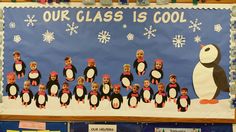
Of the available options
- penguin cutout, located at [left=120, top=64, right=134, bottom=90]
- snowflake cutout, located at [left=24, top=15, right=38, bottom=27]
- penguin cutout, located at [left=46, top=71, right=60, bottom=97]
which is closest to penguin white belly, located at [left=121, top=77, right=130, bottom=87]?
penguin cutout, located at [left=120, top=64, right=134, bottom=90]

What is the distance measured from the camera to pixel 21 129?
1840mm

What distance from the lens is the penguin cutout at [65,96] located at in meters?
1.81

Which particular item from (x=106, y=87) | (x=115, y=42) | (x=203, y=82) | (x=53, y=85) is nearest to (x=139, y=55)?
(x=115, y=42)

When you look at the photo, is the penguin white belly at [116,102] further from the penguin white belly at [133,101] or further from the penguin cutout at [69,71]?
the penguin cutout at [69,71]

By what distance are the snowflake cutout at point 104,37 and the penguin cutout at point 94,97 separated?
9.3 inches

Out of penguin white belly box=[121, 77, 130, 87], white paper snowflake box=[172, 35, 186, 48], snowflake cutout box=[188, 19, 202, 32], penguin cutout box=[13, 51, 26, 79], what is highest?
snowflake cutout box=[188, 19, 202, 32]

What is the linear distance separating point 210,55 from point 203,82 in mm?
151

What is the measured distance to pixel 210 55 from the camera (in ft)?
5.82

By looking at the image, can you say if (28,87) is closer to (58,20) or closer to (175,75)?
(58,20)

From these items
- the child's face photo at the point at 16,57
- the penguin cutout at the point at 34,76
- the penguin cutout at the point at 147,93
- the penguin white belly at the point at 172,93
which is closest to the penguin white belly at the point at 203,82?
the penguin white belly at the point at 172,93

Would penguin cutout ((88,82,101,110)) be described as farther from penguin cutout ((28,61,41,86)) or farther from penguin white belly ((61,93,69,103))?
penguin cutout ((28,61,41,86))

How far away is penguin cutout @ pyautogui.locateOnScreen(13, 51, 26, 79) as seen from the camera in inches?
72.5

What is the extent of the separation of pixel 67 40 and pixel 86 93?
1.03 feet

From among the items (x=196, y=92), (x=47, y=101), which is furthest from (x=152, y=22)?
(x=47, y=101)
